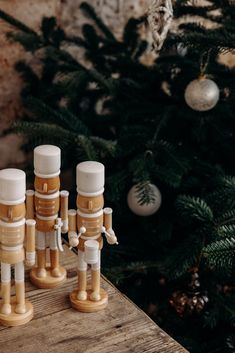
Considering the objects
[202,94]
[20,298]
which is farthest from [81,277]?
[202,94]

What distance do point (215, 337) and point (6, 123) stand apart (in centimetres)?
91

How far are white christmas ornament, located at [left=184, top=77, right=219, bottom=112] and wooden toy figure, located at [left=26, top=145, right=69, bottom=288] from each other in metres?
0.49

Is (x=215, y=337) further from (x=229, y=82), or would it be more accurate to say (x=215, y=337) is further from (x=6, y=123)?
(x=6, y=123)

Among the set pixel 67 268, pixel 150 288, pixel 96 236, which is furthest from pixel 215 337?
pixel 96 236

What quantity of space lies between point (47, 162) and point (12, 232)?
0.46ft

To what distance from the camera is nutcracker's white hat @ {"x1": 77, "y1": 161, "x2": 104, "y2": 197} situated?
99cm

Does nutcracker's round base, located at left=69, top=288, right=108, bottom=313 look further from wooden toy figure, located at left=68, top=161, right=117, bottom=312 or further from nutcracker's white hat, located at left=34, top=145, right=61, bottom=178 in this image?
nutcracker's white hat, located at left=34, top=145, right=61, bottom=178

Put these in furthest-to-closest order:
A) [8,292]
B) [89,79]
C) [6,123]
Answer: [6,123], [89,79], [8,292]

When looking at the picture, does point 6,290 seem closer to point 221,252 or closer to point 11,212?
point 11,212

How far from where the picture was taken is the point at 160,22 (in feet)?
4.13

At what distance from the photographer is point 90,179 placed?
997 mm

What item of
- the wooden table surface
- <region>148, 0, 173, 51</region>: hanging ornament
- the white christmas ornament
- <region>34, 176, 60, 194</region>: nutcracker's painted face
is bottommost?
the wooden table surface

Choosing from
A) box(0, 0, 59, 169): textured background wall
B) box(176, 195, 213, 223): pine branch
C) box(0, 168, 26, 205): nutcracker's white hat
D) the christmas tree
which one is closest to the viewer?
box(0, 168, 26, 205): nutcracker's white hat

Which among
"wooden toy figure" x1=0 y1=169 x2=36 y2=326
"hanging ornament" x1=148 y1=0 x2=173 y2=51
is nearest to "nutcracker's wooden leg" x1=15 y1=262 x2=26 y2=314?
"wooden toy figure" x1=0 y1=169 x2=36 y2=326
